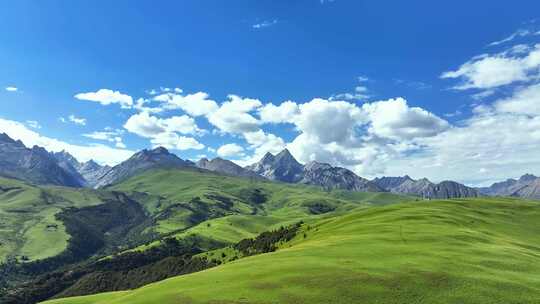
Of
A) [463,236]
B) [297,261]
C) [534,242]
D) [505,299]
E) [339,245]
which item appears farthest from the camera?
[534,242]

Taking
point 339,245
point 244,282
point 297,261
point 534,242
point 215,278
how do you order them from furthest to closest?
point 534,242 → point 339,245 → point 297,261 → point 215,278 → point 244,282

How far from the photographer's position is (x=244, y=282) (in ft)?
242

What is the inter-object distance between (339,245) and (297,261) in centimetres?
2137

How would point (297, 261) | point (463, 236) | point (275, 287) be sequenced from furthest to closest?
point (463, 236), point (297, 261), point (275, 287)

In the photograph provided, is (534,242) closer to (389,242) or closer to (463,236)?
(463,236)

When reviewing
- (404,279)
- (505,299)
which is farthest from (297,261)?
(505,299)

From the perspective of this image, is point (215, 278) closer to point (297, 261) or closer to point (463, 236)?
point (297, 261)

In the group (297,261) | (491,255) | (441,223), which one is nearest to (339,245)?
(297,261)

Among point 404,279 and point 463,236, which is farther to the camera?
point 463,236

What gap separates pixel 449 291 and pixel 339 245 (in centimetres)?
3985

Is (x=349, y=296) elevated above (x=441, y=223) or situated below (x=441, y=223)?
below

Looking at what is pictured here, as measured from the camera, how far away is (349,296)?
210ft

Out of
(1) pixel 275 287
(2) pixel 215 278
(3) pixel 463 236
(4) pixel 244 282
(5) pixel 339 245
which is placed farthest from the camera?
(3) pixel 463 236

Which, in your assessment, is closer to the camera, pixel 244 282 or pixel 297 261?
pixel 244 282
